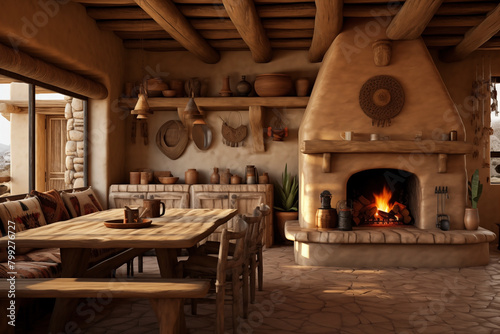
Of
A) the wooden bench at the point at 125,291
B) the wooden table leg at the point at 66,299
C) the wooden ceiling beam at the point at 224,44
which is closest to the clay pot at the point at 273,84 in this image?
the wooden ceiling beam at the point at 224,44

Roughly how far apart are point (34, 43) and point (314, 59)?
156 inches

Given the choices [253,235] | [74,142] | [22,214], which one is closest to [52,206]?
[22,214]

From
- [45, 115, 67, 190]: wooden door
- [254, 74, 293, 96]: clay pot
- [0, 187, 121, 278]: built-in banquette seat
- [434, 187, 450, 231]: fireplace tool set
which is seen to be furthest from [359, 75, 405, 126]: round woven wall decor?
[45, 115, 67, 190]: wooden door

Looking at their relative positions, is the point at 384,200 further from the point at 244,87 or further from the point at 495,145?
the point at 244,87

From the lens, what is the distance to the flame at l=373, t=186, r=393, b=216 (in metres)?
6.12

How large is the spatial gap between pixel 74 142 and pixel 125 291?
4210mm

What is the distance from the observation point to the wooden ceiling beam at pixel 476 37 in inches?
199

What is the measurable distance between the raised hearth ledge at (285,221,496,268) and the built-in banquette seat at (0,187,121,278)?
235 cm

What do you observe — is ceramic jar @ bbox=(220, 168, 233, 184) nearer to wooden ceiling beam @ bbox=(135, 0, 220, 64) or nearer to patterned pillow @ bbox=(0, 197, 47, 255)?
wooden ceiling beam @ bbox=(135, 0, 220, 64)

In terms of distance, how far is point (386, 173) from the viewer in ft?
20.6

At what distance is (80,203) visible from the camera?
5.11 m

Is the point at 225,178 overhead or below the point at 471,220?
overhead

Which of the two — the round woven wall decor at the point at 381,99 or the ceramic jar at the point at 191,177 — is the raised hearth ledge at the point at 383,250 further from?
the ceramic jar at the point at 191,177

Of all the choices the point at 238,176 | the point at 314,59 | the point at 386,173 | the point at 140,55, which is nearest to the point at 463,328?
the point at 386,173
